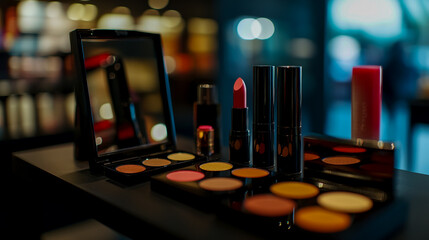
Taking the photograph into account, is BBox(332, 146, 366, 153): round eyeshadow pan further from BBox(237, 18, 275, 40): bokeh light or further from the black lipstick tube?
BBox(237, 18, 275, 40): bokeh light

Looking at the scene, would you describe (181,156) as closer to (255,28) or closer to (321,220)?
(321,220)

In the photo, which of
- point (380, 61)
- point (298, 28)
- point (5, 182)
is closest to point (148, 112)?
point (5, 182)

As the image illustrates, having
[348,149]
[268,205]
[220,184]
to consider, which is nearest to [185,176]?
[220,184]

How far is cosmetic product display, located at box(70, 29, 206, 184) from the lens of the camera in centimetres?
86

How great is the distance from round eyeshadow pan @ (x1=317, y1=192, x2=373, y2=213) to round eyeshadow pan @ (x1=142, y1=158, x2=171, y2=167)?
0.36 m

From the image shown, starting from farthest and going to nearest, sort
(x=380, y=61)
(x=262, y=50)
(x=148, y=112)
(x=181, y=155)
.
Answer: (x=380, y=61)
(x=262, y=50)
(x=148, y=112)
(x=181, y=155)

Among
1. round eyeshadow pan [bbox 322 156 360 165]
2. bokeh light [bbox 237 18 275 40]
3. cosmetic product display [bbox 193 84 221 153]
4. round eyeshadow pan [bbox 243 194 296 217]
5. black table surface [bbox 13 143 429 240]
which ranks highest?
bokeh light [bbox 237 18 275 40]

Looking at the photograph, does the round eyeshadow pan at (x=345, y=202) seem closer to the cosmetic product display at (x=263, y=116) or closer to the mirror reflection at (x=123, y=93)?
the cosmetic product display at (x=263, y=116)

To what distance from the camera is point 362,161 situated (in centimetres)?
70

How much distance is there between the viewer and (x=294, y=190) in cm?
65

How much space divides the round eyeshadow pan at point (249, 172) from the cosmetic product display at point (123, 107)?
15cm

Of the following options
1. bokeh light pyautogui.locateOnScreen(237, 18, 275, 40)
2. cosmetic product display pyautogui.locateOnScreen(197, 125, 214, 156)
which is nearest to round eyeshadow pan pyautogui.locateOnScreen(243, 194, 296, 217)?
cosmetic product display pyautogui.locateOnScreen(197, 125, 214, 156)

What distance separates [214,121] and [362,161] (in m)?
0.43

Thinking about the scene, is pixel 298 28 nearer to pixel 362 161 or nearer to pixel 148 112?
pixel 148 112
